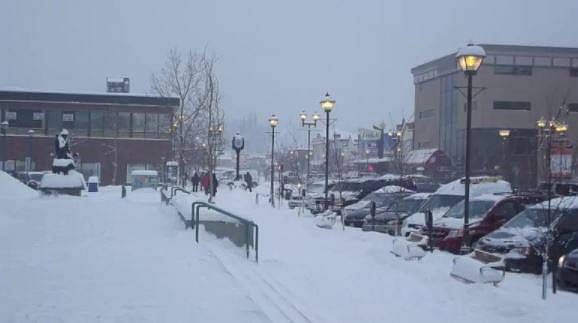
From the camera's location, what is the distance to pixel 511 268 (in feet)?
46.2

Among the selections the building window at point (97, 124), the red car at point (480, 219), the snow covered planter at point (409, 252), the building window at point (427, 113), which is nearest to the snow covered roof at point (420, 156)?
the building window at point (427, 113)

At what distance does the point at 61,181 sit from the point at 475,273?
1091 inches

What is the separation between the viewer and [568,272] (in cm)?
1234

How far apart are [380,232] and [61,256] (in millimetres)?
11816

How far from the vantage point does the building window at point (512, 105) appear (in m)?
70.2

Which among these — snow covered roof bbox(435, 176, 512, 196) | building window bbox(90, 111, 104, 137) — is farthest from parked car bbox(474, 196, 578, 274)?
building window bbox(90, 111, 104, 137)

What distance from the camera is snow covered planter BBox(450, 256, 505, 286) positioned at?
11414 mm

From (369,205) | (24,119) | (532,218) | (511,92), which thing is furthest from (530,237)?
(24,119)

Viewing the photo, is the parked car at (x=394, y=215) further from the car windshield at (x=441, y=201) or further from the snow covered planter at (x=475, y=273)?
the snow covered planter at (x=475, y=273)

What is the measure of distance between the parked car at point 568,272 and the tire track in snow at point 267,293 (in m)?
4.87

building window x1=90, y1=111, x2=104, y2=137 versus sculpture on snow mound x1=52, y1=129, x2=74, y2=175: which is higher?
building window x1=90, y1=111, x2=104, y2=137

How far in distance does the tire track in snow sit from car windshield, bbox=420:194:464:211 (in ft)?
32.4

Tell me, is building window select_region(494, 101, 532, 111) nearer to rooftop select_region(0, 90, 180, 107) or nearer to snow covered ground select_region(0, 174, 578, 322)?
rooftop select_region(0, 90, 180, 107)

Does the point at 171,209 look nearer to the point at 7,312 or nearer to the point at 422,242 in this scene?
the point at 422,242
